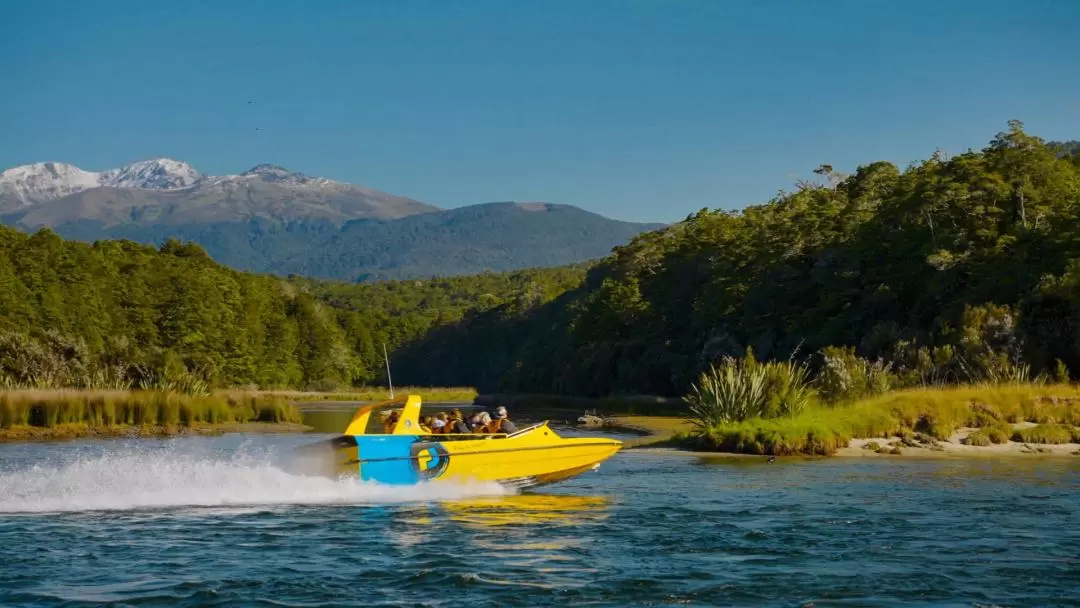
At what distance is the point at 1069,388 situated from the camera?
3638 centimetres

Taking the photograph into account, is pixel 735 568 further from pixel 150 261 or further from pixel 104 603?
pixel 150 261

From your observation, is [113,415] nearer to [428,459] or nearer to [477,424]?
[477,424]

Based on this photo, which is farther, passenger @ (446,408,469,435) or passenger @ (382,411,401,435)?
passenger @ (446,408,469,435)

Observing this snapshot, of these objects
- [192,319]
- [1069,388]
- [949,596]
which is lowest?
[949,596]

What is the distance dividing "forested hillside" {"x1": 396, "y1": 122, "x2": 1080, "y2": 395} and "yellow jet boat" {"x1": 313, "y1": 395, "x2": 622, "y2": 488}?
2129 centimetres

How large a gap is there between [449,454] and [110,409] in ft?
90.1

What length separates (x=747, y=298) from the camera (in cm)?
7194

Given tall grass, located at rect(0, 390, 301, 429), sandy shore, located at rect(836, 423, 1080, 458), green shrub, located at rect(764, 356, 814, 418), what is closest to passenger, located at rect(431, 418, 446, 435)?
sandy shore, located at rect(836, 423, 1080, 458)

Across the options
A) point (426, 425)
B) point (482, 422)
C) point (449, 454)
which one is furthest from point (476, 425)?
point (449, 454)

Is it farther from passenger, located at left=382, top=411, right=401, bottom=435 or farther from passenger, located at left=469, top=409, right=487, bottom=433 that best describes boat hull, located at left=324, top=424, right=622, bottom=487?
passenger, located at left=469, top=409, right=487, bottom=433

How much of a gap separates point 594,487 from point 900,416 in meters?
12.7

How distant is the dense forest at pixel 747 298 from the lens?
159 feet

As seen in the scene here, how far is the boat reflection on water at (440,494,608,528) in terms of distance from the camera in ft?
63.8

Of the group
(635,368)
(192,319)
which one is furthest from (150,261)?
(635,368)
